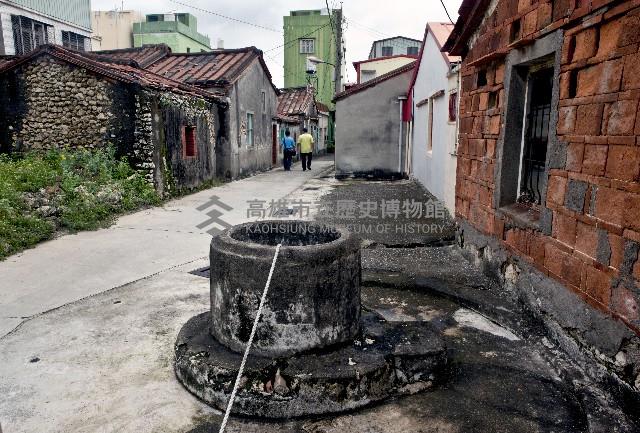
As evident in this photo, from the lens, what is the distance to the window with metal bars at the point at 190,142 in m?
11.8

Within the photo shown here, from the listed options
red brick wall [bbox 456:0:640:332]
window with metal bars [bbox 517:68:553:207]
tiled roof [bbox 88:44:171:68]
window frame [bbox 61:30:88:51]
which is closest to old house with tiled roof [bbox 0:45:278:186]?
tiled roof [bbox 88:44:171:68]

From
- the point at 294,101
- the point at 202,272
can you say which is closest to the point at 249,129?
the point at 294,101

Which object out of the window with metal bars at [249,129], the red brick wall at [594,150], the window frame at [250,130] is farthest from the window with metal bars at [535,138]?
the window with metal bars at [249,129]

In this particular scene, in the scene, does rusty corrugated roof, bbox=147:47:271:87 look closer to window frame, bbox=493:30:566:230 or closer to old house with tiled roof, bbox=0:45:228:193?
old house with tiled roof, bbox=0:45:228:193

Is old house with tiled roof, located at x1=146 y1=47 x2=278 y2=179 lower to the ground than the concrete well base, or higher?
higher

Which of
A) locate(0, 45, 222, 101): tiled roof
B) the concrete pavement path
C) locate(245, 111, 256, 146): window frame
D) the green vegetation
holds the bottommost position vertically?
the concrete pavement path

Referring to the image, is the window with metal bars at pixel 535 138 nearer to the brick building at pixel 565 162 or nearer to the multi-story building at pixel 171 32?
the brick building at pixel 565 162

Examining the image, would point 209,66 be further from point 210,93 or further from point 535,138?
point 535,138

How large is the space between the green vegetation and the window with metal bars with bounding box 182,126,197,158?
232cm

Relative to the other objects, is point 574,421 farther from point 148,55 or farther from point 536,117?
point 148,55

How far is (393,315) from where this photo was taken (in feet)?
13.2

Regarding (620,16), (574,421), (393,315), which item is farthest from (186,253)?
(620,16)

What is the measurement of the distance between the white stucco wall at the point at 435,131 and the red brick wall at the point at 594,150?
4097 millimetres

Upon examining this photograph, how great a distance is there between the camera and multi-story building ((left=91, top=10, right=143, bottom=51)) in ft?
103
